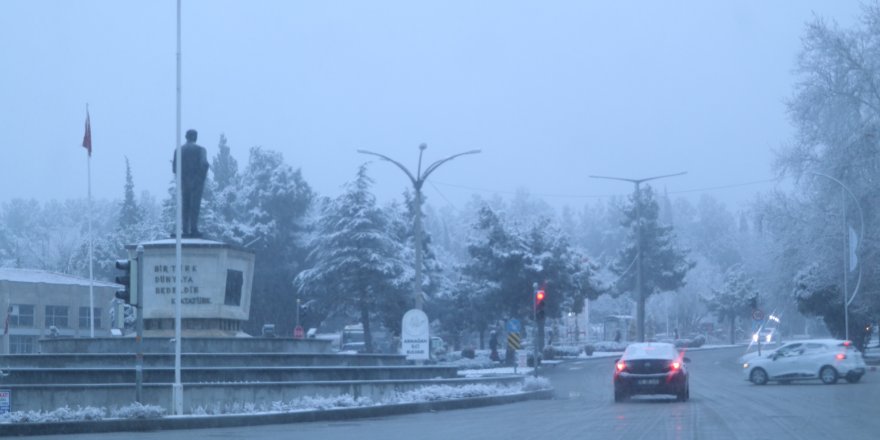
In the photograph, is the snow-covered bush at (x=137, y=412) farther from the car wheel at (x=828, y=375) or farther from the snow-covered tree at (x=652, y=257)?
the snow-covered tree at (x=652, y=257)

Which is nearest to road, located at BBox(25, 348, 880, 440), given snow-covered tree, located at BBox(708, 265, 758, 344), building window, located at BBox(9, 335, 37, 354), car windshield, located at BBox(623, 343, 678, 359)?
car windshield, located at BBox(623, 343, 678, 359)

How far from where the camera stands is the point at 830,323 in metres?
54.9

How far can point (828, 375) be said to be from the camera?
114ft

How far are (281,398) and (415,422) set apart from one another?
304 centimetres

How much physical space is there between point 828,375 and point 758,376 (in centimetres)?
220

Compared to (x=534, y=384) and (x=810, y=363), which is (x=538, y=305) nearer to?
(x=534, y=384)

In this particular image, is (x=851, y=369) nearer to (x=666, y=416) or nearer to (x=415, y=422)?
(x=666, y=416)

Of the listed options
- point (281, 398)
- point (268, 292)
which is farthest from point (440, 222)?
point (281, 398)

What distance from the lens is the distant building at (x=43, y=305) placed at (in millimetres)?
54422

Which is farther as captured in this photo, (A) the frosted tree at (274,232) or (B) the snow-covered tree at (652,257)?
(B) the snow-covered tree at (652,257)

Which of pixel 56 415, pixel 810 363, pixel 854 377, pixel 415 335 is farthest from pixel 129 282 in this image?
pixel 854 377

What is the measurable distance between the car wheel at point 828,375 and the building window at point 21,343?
3793 centimetres

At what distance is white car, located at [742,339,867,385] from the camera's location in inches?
1364

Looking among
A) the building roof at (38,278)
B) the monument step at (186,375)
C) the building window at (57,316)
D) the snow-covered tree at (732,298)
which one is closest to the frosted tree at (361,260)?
the building roof at (38,278)
